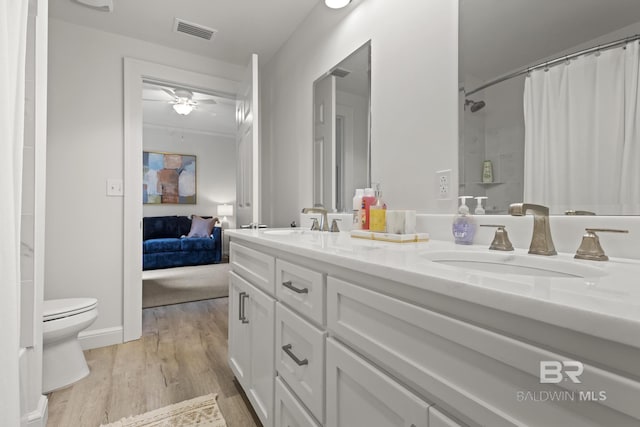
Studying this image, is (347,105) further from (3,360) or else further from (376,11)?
(3,360)

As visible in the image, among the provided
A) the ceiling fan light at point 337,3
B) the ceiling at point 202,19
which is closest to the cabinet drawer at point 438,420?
the ceiling fan light at point 337,3

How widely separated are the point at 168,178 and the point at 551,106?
600 cm

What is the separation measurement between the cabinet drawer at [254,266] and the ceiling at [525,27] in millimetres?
Result: 1062

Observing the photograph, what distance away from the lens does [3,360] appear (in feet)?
1.96

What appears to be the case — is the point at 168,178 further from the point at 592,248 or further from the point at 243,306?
the point at 592,248

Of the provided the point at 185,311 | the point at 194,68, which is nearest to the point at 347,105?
the point at 194,68

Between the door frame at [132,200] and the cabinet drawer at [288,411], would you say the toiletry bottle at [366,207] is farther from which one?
the door frame at [132,200]

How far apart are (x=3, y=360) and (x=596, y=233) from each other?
1.37 metres

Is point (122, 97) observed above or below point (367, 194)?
above

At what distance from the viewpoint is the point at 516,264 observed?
837 millimetres

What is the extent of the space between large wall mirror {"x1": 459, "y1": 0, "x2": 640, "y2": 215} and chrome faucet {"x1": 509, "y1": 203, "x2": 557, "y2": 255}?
0.12m

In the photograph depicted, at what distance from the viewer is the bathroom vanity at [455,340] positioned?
13.5 inches

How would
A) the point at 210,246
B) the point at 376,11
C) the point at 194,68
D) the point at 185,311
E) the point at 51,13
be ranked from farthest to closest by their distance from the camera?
the point at 210,246 → the point at 185,311 → the point at 194,68 → the point at 51,13 → the point at 376,11

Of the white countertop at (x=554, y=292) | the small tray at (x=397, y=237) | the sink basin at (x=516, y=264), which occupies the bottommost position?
the sink basin at (x=516, y=264)
